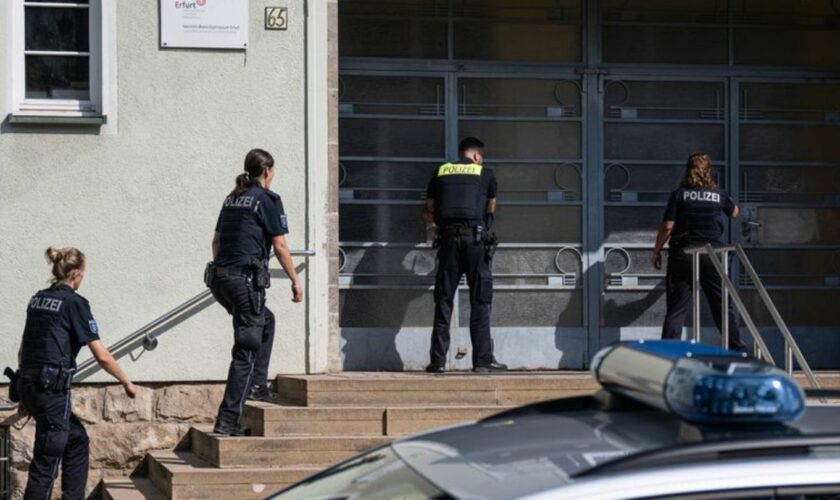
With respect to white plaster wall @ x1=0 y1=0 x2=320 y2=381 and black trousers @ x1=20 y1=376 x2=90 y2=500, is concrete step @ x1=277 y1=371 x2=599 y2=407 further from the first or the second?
black trousers @ x1=20 y1=376 x2=90 y2=500

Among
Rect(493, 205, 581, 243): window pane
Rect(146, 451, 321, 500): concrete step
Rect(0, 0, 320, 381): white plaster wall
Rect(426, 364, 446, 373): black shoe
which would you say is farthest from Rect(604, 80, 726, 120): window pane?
Rect(146, 451, 321, 500): concrete step

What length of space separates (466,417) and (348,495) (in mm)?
5415

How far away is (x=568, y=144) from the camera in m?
11.6

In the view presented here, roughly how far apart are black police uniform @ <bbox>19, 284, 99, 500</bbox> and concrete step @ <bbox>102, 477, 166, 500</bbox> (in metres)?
0.69

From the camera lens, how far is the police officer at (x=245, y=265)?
8.89 meters

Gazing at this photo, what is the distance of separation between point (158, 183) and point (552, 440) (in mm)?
7093

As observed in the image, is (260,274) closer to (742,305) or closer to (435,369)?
(435,369)

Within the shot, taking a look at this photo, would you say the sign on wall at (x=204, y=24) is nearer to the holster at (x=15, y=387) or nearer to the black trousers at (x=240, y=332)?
the black trousers at (x=240, y=332)

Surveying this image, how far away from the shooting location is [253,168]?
30.1 ft

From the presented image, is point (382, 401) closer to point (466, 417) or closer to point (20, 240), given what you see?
point (466, 417)

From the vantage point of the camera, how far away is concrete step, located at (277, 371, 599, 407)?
31.0 ft

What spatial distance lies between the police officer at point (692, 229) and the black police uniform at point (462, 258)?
1327 millimetres

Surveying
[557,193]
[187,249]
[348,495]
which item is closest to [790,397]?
[348,495]

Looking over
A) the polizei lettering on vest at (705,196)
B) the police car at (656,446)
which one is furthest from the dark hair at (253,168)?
the police car at (656,446)
